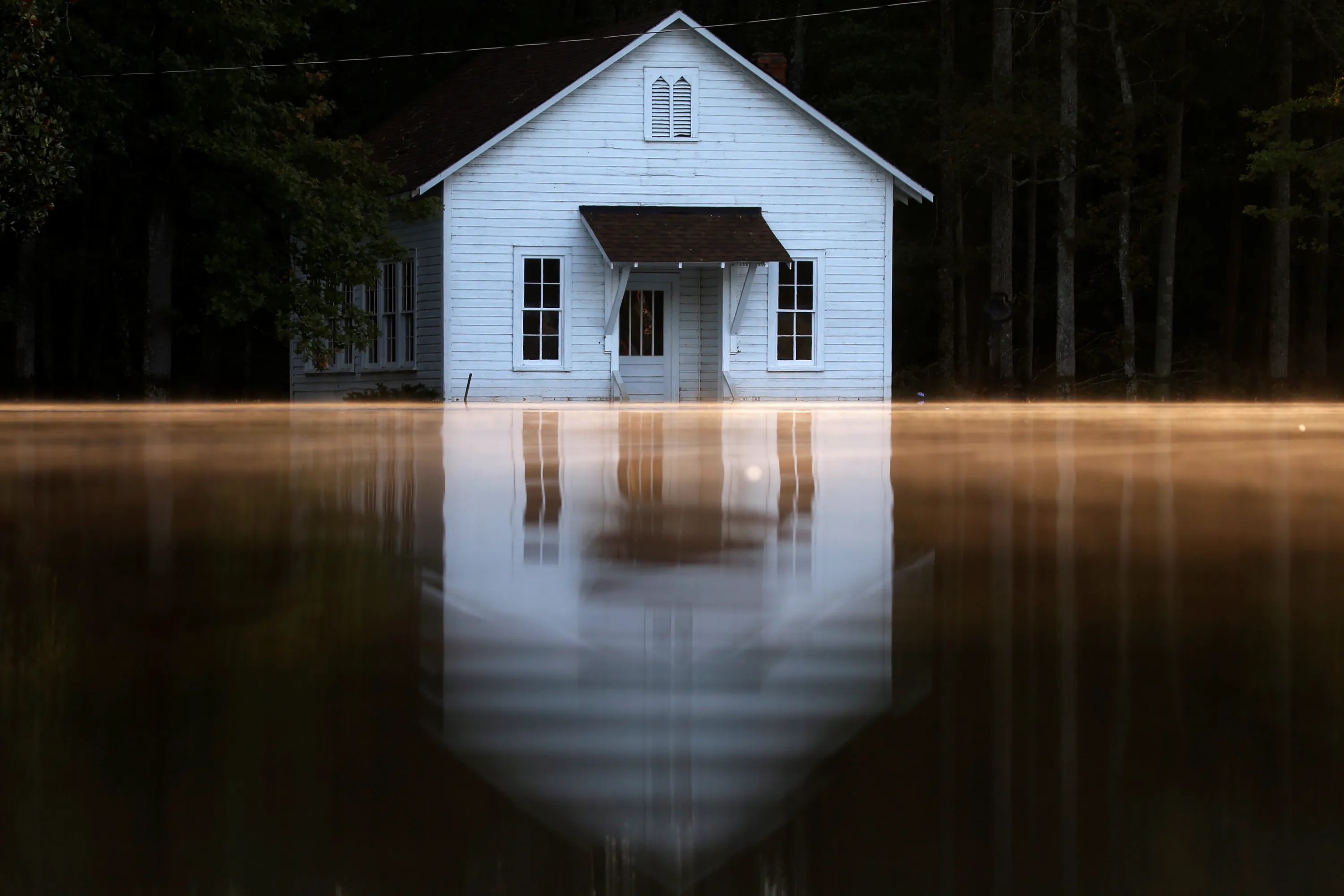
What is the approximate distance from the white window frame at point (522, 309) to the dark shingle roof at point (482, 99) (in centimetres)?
200

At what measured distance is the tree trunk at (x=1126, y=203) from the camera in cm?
3759

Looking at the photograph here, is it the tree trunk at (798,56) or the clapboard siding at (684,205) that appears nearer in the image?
the clapboard siding at (684,205)

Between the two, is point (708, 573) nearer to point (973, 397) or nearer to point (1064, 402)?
point (1064, 402)

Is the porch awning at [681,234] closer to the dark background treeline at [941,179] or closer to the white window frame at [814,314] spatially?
the white window frame at [814,314]

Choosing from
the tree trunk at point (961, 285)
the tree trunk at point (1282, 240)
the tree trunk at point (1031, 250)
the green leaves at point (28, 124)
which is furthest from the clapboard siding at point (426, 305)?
the tree trunk at point (1282, 240)

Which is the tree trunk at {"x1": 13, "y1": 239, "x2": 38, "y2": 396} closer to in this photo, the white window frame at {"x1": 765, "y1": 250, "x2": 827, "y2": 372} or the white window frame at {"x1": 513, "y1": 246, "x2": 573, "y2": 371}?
the white window frame at {"x1": 513, "y1": 246, "x2": 573, "y2": 371}

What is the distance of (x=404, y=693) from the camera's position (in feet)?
13.3

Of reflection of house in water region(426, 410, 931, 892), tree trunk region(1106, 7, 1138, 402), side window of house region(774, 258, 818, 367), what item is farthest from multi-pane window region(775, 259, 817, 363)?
reflection of house in water region(426, 410, 931, 892)


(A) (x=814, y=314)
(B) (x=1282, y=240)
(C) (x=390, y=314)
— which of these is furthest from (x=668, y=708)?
(B) (x=1282, y=240)

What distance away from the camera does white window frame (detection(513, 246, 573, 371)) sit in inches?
1242

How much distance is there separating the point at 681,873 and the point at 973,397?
37.6 m

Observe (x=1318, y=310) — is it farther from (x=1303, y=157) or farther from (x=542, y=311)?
(x=542, y=311)

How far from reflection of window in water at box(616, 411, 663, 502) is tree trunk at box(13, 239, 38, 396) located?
2436cm

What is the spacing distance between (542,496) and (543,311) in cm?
2236
